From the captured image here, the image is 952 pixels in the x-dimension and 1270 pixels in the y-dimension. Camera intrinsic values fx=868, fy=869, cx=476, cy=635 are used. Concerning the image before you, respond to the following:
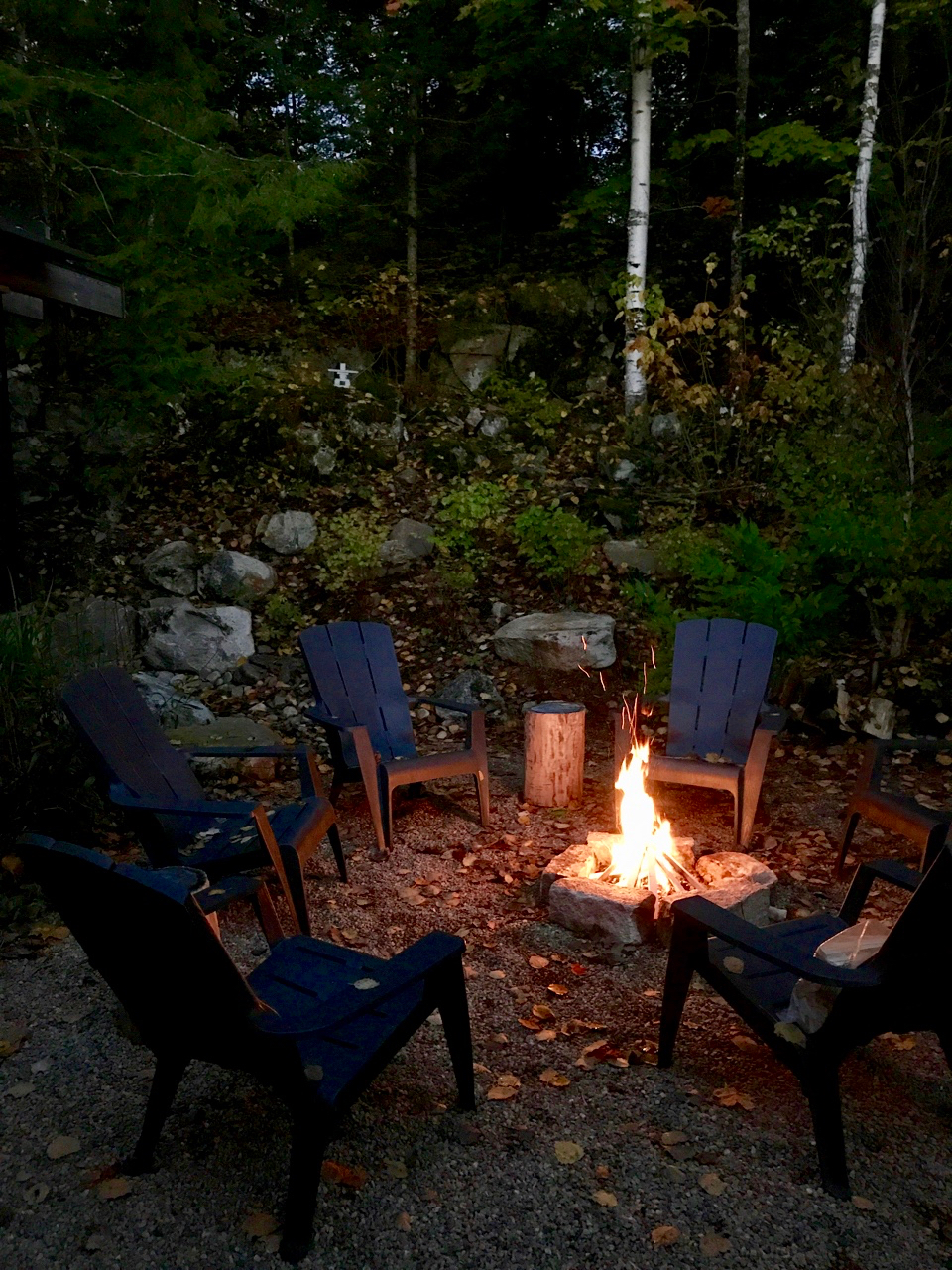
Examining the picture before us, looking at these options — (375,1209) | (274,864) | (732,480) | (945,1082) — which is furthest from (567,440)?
(375,1209)

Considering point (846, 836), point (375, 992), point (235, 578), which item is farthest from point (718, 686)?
point (235, 578)

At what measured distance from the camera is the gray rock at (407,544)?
23.8 ft

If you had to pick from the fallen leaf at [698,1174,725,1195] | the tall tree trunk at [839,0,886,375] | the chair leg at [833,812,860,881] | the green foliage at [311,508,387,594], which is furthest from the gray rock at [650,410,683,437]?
the fallen leaf at [698,1174,725,1195]

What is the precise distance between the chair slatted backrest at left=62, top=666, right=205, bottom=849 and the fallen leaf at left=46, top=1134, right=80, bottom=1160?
108cm

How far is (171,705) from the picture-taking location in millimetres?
5348

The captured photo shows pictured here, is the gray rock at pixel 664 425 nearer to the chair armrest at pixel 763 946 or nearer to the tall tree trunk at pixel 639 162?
the tall tree trunk at pixel 639 162

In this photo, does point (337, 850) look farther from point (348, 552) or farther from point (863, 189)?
point (863, 189)

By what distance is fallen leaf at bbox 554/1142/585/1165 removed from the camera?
2.12 metres

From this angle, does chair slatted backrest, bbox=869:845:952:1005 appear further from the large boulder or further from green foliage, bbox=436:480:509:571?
green foliage, bbox=436:480:509:571

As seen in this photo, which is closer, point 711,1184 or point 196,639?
point 711,1184

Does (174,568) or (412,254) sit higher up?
(412,254)

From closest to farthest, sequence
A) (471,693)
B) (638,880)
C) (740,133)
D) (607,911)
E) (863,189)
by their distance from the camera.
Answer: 1. (607,911)
2. (638,880)
3. (471,693)
4. (863,189)
5. (740,133)

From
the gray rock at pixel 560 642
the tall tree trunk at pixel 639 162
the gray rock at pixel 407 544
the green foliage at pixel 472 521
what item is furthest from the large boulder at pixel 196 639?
the tall tree trunk at pixel 639 162

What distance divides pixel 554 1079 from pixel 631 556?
198 inches
